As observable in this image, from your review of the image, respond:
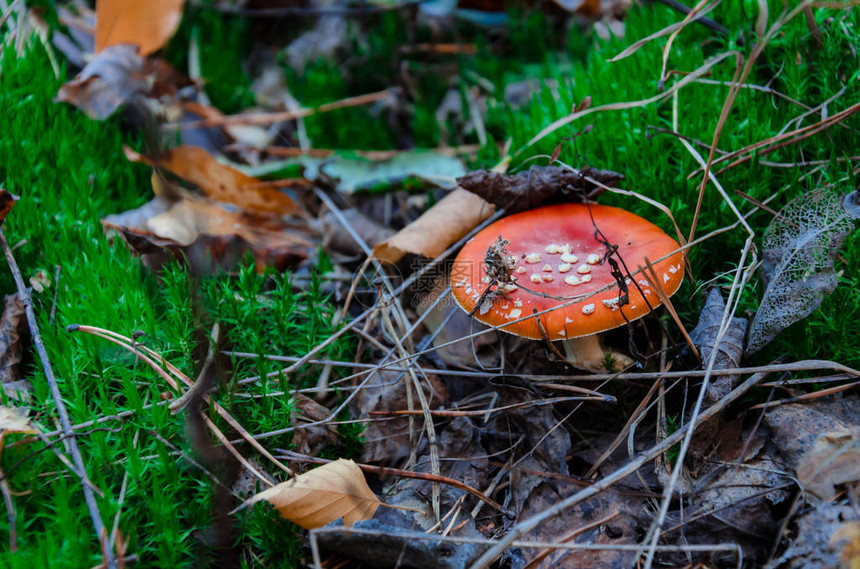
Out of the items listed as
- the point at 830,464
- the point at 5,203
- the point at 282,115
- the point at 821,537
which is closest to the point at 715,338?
the point at 830,464

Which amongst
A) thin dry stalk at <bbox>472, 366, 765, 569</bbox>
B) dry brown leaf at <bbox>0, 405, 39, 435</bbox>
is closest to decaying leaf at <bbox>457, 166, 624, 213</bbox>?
thin dry stalk at <bbox>472, 366, 765, 569</bbox>

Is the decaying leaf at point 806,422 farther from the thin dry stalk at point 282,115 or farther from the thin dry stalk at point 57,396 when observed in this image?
the thin dry stalk at point 282,115

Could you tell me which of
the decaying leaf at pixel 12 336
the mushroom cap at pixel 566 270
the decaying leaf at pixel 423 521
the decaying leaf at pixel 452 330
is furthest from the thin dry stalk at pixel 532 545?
the decaying leaf at pixel 12 336

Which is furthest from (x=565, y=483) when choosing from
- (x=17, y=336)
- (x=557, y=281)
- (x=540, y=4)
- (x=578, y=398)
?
(x=540, y=4)

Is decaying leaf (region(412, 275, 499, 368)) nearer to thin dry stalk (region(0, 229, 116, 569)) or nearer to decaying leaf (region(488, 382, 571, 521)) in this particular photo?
decaying leaf (region(488, 382, 571, 521))

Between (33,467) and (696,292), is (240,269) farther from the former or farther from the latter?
(696,292)

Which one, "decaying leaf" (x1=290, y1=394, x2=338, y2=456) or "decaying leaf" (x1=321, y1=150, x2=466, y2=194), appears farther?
"decaying leaf" (x1=321, y1=150, x2=466, y2=194)
